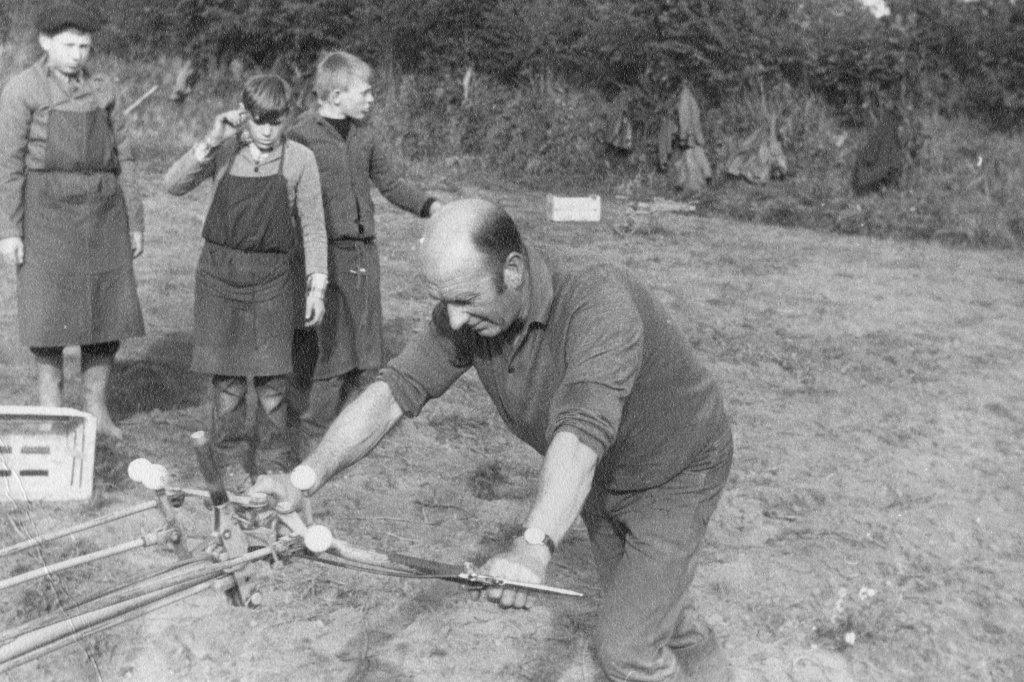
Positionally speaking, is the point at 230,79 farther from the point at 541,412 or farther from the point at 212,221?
the point at 541,412

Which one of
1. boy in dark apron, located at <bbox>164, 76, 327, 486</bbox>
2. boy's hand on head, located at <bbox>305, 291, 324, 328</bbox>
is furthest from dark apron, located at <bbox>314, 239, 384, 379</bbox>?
boy's hand on head, located at <bbox>305, 291, 324, 328</bbox>

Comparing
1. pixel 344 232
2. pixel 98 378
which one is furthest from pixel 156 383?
pixel 344 232

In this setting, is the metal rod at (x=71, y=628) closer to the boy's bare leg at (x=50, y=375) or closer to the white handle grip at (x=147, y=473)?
the white handle grip at (x=147, y=473)

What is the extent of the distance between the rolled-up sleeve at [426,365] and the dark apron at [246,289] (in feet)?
7.85

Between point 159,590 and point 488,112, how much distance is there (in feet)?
52.5

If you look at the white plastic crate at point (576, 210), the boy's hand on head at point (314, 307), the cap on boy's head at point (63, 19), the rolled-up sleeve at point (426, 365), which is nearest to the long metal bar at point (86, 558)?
the rolled-up sleeve at point (426, 365)

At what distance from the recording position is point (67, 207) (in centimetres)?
638

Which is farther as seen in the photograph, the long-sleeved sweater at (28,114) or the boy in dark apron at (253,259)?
the long-sleeved sweater at (28,114)

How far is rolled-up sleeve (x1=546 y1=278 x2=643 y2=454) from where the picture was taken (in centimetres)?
346

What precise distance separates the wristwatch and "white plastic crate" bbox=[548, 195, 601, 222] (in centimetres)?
1174

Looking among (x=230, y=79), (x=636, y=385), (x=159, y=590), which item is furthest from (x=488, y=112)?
(x=159, y=590)

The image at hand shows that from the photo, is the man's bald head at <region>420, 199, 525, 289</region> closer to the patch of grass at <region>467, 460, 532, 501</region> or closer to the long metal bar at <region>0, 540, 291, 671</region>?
the long metal bar at <region>0, 540, 291, 671</region>

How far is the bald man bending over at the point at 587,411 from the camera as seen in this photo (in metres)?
3.45

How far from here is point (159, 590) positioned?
109 inches
